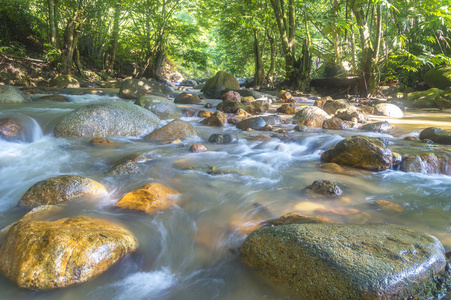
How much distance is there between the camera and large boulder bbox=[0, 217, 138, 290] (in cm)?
181

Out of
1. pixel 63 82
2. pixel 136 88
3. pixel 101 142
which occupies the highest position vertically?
pixel 63 82

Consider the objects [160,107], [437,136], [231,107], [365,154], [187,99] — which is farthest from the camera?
[187,99]

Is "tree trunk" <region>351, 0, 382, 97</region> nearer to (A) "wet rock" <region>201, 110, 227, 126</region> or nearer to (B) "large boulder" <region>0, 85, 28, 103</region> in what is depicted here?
(A) "wet rock" <region>201, 110, 227, 126</region>

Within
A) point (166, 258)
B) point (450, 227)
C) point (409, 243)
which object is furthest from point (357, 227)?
point (166, 258)

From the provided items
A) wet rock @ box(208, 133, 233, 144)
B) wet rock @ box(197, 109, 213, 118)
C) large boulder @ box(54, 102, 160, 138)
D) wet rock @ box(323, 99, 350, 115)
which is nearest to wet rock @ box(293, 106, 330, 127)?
wet rock @ box(323, 99, 350, 115)

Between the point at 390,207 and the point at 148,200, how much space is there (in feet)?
8.12

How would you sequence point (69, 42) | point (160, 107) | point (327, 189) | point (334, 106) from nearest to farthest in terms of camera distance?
1. point (327, 189)
2. point (160, 107)
3. point (334, 106)
4. point (69, 42)

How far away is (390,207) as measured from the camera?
2.91m

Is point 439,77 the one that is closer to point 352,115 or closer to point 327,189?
point 352,115

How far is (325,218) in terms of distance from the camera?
2605 mm

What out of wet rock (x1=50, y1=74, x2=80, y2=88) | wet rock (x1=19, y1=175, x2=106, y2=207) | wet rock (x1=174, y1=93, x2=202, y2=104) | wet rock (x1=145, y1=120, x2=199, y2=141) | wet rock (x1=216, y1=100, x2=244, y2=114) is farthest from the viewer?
wet rock (x1=50, y1=74, x2=80, y2=88)

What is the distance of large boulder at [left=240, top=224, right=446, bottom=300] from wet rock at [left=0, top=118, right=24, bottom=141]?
211 inches

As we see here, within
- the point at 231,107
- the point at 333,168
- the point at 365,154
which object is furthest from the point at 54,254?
the point at 231,107

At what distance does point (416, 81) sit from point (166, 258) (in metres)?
15.1
